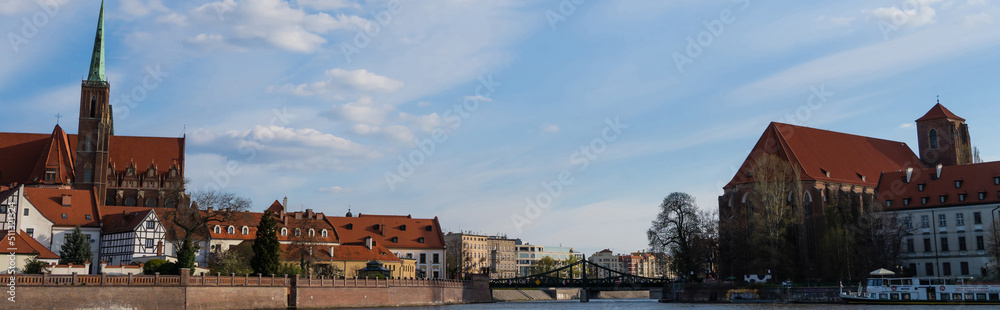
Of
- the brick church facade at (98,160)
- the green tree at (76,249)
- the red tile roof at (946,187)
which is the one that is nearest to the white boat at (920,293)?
the red tile roof at (946,187)

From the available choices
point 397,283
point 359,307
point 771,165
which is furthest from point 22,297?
point 771,165

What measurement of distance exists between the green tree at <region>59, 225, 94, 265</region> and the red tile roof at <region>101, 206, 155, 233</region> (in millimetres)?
3973

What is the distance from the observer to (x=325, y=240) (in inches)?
3831

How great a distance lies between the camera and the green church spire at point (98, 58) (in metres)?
102

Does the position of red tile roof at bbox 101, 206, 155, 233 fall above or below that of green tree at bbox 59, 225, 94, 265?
above

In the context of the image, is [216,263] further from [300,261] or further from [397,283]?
[397,283]

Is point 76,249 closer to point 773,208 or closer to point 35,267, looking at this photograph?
point 35,267

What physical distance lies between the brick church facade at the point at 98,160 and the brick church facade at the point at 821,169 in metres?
57.5

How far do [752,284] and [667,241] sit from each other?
574 inches

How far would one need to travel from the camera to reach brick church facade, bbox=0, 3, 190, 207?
319ft

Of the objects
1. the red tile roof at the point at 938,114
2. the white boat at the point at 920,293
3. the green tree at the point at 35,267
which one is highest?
the red tile roof at the point at 938,114

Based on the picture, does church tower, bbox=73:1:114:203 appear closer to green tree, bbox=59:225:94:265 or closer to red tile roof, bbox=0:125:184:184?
red tile roof, bbox=0:125:184:184

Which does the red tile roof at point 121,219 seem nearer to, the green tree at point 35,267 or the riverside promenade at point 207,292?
the green tree at point 35,267

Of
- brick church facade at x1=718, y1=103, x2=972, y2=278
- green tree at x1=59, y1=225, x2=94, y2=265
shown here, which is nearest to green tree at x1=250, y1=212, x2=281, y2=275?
green tree at x1=59, y1=225, x2=94, y2=265
